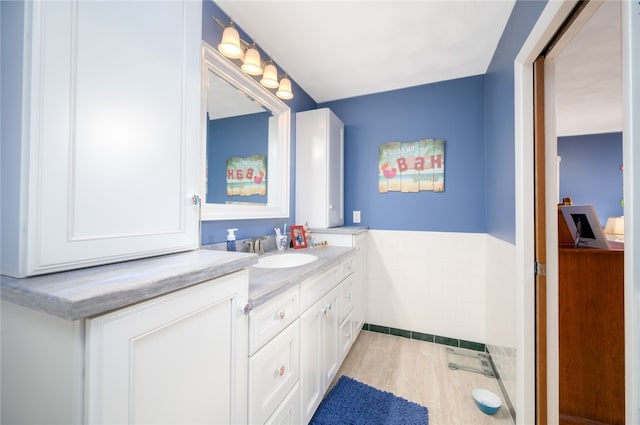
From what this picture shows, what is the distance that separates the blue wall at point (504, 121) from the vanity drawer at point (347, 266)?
1047 millimetres

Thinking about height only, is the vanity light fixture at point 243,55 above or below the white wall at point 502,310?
above

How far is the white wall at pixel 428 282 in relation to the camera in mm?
2113

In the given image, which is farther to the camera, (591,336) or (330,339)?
(330,339)

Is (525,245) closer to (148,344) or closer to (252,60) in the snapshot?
(148,344)

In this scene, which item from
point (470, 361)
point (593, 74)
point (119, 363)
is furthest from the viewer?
point (593, 74)

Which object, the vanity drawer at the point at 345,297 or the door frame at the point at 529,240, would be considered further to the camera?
the vanity drawer at the point at 345,297

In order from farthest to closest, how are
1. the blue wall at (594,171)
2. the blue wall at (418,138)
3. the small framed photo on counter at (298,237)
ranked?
the blue wall at (594,171)
the blue wall at (418,138)
the small framed photo on counter at (298,237)

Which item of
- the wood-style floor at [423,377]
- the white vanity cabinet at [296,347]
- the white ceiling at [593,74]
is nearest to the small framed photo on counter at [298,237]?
the white vanity cabinet at [296,347]

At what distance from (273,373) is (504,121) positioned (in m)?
1.95

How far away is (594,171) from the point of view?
153 inches

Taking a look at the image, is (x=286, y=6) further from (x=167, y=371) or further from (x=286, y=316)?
(x=167, y=371)

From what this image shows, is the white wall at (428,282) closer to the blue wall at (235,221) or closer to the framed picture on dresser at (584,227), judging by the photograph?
the framed picture on dresser at (584,227)

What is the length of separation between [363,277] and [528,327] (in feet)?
4.17

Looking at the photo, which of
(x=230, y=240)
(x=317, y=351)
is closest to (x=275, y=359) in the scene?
(x=317, y=351)
